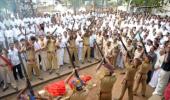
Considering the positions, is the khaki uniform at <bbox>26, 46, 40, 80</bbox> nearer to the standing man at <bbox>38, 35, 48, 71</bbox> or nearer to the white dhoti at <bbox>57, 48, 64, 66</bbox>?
the standing man at <bbox>38, 35, 48, 71</bbox>

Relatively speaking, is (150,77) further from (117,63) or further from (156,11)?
(156,11)

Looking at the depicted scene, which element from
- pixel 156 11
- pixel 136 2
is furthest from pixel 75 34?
pixel 156 11

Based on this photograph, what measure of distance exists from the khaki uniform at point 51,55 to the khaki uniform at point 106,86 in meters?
4.36

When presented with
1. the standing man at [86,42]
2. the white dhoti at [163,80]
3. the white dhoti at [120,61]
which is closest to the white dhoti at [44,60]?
the standing man at [86,42]

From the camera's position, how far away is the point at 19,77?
10227mm

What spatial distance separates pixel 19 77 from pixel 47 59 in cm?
150

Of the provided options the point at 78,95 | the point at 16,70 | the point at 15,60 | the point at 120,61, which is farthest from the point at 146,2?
the point at 78,95

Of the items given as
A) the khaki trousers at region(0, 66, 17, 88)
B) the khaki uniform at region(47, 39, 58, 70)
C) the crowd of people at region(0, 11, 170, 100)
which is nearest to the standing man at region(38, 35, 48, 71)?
the crowd of people at region(0, 11, 170, 100)

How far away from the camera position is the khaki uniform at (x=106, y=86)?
21.1ft

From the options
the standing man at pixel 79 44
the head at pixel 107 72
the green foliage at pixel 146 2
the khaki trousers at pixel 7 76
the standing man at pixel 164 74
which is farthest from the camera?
the green foliage at pixel 146 2

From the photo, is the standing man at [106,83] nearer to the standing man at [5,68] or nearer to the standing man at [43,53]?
the standing man at [5,68]

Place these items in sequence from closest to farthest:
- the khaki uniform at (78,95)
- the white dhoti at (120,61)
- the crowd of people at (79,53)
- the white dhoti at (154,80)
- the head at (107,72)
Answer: the khaki uniform at (78,95)
the head at (107,72)
the crowd of people at (79,53)
the white dhoti at (154,80)
the white dhoti at (120,61)

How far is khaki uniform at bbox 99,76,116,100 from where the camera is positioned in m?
6.44

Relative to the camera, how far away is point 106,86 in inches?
259
